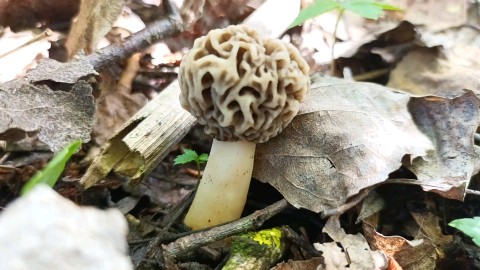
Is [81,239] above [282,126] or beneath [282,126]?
above

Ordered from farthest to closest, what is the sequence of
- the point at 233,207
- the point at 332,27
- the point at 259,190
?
the point at 332,27
the point at 259,190
the point at 233,207

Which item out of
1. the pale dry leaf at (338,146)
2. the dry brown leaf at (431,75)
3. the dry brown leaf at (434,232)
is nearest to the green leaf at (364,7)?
the pale dry leaf at (338,146)

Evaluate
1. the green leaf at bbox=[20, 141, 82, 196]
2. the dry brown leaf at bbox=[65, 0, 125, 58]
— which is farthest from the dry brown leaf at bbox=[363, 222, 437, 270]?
the dry brown leaf at bbox=[65, 0, 125, 58]

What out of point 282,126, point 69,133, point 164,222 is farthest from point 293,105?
point 69,133

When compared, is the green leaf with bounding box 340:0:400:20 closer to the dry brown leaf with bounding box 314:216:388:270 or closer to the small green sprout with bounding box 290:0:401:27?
the small green sprout with bounding box 290:0:401:27

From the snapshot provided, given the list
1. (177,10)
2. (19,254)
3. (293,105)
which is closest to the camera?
(19,254)

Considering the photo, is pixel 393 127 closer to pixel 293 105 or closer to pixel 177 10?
pixel 293 105

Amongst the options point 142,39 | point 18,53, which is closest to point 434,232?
point 142,39

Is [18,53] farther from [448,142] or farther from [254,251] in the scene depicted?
[448,142]
